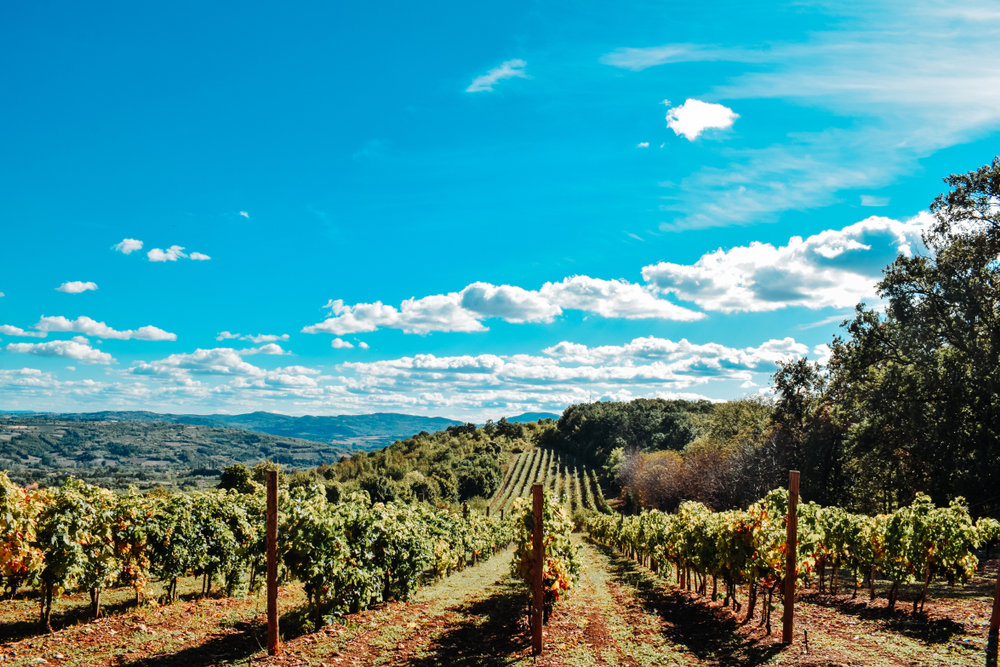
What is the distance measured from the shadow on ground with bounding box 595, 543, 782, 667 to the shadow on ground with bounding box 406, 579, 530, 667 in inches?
166

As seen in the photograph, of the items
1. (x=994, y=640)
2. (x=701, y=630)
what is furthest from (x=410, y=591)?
(x=994, y=640)

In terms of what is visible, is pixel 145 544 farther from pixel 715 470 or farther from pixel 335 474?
pixel 335 474

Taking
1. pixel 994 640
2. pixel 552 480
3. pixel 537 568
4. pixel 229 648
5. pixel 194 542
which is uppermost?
pixel 537 568

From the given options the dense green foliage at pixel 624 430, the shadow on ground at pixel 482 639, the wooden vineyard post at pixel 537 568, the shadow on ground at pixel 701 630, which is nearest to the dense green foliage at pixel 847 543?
the shadow on ground at pixel 701 630

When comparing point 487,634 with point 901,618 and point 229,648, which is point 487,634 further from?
point 901,618

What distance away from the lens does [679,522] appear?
66.9 feet

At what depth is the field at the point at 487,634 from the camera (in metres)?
11.0

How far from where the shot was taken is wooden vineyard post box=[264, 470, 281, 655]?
10422 millimetres

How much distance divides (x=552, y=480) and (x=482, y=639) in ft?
304

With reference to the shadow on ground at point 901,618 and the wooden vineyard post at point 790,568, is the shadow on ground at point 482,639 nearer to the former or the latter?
the wooden vineyard post at point 790,568

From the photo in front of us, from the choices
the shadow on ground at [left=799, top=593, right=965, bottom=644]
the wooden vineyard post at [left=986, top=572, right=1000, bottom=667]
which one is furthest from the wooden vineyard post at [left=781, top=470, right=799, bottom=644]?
the shadow on ground at [left=799, top=593, right=965, bottom=644]

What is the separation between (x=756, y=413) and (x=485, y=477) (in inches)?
2239

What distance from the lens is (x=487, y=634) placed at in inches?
525

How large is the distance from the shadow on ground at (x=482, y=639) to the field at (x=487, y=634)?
1.2 inches
